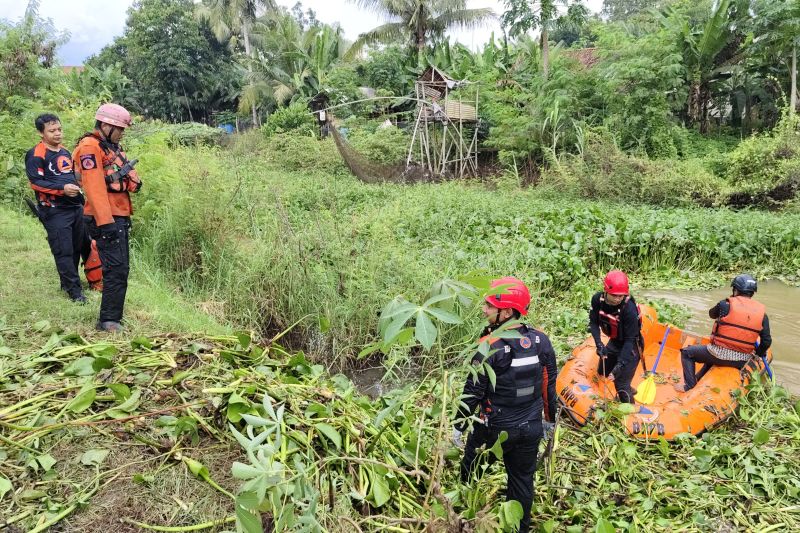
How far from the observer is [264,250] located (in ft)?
19.9

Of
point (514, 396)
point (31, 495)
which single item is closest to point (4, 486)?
point (31, 495)

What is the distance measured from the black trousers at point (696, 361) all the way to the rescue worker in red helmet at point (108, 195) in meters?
4.79

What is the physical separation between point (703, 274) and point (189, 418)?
27.8 ft

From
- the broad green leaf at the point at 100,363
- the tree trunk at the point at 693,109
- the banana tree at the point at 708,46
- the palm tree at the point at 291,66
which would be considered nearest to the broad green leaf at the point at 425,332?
the broad green leaf at the point at 100,363

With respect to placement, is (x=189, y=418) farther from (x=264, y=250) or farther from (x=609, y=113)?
(x=609, y=113)

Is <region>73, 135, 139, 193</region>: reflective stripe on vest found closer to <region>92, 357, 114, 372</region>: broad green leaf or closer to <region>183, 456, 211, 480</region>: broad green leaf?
<region>92, 357, 114, 372</region>: broad green leaf

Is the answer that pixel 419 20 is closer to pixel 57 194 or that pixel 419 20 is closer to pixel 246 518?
pixel 57 194

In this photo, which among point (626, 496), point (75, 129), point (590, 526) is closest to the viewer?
point (590, 526)

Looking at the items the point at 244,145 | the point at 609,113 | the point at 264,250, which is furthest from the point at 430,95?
the point at 264,250

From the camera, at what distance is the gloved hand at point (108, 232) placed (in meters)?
3.99

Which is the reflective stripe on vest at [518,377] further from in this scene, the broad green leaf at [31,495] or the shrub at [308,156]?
the shrub at [308,156]

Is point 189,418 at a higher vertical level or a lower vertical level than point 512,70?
lower

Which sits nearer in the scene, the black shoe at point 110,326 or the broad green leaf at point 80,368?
the broad green leaf at point 80,368

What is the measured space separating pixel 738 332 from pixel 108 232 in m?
5.07
